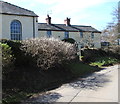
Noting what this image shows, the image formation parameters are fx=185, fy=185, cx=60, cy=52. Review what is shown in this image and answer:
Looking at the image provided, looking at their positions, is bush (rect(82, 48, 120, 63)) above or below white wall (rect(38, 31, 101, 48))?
below

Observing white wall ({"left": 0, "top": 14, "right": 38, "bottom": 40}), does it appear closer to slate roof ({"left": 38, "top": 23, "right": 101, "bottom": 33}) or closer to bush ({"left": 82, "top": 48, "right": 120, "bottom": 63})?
bush ({"left": 82, "top": 48, "right": 120, "bottom": 63})

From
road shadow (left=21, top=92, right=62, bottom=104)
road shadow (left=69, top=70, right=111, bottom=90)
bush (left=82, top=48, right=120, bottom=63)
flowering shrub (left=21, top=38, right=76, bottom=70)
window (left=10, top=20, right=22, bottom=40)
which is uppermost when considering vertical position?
window (left=10, top=20, right=22, bottom=40)

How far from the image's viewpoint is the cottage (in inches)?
1428

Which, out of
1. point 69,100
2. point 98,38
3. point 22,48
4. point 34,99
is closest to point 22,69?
point 22,48

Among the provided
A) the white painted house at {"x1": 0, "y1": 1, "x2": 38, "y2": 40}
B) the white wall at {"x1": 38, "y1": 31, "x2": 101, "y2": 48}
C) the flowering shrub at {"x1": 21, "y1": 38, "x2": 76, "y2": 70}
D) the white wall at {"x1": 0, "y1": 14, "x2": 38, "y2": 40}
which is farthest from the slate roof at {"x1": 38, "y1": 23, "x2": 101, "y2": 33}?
the flowering shrub at {"x1": 21, "y1": 38, "x2": 76, "y2": 70}

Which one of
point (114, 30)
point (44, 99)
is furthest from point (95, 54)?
point (44, 99)

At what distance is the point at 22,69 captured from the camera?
11.2m

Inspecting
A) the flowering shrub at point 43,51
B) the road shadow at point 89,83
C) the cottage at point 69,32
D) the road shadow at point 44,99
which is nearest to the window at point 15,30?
the flowering shrub at point 43,51

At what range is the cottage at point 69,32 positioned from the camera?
3628cm

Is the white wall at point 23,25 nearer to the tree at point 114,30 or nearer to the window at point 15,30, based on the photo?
the window at point 15,30

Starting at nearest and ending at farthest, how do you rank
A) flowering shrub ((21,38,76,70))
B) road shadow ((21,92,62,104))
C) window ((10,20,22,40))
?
1. road shadow ((21,92,62,104))
2. flowering shrub ((21,38,76,70))
3. window ((10,20,22,40))

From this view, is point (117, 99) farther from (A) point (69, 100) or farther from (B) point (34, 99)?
(B) point (34, 99)

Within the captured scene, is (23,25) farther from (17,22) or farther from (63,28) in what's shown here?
(63,28)

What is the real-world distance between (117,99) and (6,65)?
16.3ft
